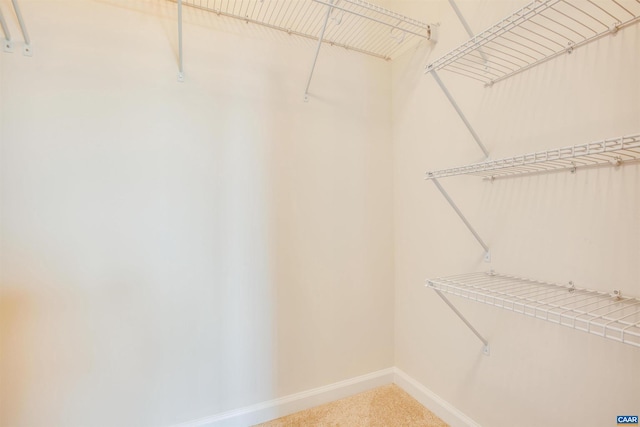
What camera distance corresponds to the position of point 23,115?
1.11 metres

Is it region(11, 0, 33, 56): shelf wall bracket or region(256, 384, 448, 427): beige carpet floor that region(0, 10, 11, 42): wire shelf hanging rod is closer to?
region(11, 0, 33, 56): shelf wall bracket

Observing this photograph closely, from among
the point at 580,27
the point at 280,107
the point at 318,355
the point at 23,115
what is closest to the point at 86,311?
the point at 23,115

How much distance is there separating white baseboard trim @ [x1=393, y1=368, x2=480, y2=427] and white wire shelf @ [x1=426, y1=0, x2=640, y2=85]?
1524mm

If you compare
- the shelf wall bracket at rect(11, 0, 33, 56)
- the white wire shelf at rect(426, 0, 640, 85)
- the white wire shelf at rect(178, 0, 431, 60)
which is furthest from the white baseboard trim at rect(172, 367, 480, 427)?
the white wire shelf at rect(178, 0, 431, 60)

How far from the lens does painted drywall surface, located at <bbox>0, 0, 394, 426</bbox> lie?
3.70 ft

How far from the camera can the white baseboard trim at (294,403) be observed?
140cm

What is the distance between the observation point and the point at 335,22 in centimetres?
165

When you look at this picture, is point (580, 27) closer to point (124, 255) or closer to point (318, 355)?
point (318, 355)

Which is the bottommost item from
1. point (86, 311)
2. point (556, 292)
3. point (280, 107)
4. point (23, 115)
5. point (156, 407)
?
Result: point (156, 407)

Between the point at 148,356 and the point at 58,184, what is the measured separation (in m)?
0.81

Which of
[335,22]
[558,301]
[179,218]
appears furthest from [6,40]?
[558,301]

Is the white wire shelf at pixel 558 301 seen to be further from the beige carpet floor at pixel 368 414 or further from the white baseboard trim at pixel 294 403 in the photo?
the white baseboard trim at pixel 294 403

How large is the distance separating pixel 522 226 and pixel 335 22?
1.43 metres

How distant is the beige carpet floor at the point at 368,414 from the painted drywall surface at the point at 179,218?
0.13 m
